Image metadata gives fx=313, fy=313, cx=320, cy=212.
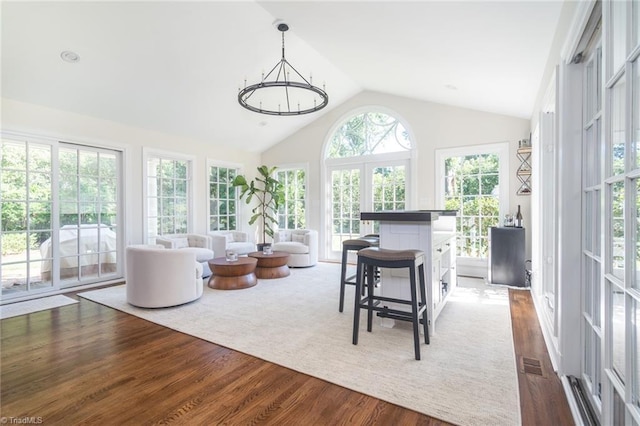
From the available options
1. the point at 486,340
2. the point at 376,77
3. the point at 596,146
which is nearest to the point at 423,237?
the point at 486,340

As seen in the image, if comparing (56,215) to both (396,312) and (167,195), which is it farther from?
(396,312)

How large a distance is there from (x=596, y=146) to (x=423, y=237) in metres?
1.35

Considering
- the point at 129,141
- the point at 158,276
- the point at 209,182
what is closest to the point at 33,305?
the point at 158,276

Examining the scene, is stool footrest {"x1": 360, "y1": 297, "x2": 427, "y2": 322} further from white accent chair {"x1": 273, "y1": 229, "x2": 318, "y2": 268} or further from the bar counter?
white accent chair {"x1": 273, "y1": 229, "x2": 318, "y2": 268}

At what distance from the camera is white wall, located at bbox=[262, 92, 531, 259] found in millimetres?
4926

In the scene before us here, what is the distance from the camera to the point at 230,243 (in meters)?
6.27

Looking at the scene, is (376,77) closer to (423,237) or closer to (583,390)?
(423,237)

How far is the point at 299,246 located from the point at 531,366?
4.13m

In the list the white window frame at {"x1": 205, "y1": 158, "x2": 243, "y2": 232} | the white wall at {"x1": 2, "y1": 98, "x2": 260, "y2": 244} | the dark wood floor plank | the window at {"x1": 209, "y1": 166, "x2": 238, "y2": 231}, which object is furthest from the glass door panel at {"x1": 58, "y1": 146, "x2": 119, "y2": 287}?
the dark wood floor plank

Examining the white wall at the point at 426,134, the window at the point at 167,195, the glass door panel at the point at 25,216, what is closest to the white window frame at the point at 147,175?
the window at the point at 167,195

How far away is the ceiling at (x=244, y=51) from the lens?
2.87 meters

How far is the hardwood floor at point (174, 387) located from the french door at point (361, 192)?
354cm

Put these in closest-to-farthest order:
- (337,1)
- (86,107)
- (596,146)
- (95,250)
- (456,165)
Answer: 1. (596,146)
2. (337,1)
3. (86,107)
4. (95,250)
5. (456,165)

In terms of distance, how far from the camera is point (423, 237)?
2.81m
